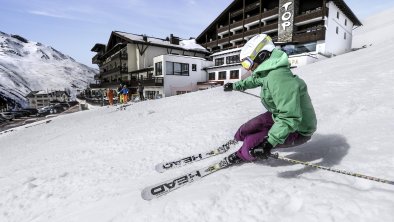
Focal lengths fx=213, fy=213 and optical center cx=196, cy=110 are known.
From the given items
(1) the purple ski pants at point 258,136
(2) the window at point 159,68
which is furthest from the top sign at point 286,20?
(1) the purple ski pants at point 258,136

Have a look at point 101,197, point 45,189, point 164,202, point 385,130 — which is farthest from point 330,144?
point 45,189

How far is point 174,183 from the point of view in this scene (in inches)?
124

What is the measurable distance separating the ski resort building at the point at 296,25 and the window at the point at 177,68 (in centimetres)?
489

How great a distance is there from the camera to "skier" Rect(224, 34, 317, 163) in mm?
2520

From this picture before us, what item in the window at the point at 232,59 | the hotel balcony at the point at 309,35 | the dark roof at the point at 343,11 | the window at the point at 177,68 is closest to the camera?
the hotel balcony at the point at 309,35

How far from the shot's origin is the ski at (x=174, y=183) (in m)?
2.96

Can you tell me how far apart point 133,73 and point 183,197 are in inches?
1577

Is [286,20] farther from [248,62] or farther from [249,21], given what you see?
[248,62]

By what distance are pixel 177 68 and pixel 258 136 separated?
97.7ft

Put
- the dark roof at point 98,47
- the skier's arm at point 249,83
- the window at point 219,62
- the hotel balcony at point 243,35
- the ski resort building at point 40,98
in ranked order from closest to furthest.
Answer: the skier's arm at point 249,83
the hotel balcony at point 243,35
the window at point 219,62
the dark roof at point 98,47
the ski resort building at point 40,98

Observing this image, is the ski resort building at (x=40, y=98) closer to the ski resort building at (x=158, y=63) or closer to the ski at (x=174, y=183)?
the ski resort building at (x=158, y=63)

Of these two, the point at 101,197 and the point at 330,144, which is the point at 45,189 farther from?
the point at 330,144

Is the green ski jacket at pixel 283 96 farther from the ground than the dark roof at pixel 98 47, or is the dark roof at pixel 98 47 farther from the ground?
the dark roof at pixel 98 47

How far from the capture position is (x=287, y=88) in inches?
99.5
